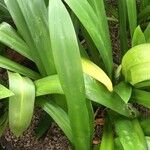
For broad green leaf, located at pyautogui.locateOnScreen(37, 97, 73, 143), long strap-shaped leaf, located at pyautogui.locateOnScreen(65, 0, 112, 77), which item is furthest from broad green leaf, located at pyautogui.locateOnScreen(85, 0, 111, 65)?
broad green leaf, located at pyautogui.locateOnScreen(37, 97, 73, 143)

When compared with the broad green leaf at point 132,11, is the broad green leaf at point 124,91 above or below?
Answer: below

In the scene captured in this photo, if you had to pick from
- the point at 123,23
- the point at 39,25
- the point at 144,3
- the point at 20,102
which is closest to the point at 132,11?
the point at 123,23

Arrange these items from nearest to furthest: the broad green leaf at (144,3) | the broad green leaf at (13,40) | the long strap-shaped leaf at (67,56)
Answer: the long strap-shaped leaf at (67,56) → the broad green leaf at (13,40) → the broad green leaf at (144,3)

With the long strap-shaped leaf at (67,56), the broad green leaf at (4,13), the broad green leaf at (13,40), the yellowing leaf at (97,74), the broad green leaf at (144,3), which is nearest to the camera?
the long strap-shaped leaf at (67,56)

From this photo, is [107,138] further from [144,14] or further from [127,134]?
[144,14]

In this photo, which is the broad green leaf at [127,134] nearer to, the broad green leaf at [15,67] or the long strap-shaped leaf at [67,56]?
the long strap-shaped leaf at [67,56]

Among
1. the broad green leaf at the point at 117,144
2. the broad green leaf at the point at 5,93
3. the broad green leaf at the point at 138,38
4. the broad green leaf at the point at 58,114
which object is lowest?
the broad green leaf at the point at 117,144

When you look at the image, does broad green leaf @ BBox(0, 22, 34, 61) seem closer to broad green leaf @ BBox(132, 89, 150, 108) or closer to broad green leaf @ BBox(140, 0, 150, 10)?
broad green leaf @ BBox(132, 89, 150, 108)

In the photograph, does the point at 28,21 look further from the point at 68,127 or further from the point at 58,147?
the point at 58,147

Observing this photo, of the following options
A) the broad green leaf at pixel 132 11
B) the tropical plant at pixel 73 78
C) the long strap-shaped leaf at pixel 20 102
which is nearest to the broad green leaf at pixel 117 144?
the tropical plant at pixel 73 78
